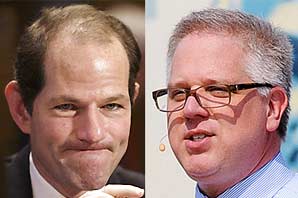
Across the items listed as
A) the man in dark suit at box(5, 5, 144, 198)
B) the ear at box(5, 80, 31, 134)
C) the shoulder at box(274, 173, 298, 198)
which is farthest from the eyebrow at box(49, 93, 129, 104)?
the shoulder at box(274, 173, 298, 198)

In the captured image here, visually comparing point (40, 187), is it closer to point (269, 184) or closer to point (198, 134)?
point (198, 134)

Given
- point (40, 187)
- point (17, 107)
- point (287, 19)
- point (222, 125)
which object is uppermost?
point (287, 19)

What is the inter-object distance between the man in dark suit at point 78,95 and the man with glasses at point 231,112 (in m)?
0.56

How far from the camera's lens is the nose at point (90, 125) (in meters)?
2.42

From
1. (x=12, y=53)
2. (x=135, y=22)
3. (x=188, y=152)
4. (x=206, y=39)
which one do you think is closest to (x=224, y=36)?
(x=206, y=39)

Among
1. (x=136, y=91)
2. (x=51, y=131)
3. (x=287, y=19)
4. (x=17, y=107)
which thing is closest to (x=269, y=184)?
(x=287, y=19)

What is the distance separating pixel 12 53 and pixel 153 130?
688 mm

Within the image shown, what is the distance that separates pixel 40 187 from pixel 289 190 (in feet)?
3.85

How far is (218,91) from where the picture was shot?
1850 mm

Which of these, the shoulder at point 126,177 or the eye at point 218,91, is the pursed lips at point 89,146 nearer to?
the shoulder at point 126,177

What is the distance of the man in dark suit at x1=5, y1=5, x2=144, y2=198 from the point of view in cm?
243

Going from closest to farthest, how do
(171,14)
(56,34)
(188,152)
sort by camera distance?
(188,152), (171,14), (56,34)

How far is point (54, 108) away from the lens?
2479mm

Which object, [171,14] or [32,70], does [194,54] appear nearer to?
[171,14]
